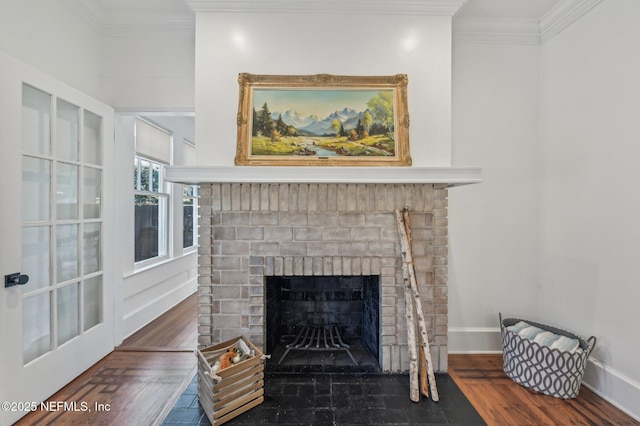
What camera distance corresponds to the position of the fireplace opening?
7.52 ft

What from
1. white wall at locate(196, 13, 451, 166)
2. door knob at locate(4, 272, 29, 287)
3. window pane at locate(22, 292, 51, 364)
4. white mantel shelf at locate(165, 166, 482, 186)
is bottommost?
window pane at locate(22, 292, 51, 364)

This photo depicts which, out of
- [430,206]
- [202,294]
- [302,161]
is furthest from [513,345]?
[202,294]

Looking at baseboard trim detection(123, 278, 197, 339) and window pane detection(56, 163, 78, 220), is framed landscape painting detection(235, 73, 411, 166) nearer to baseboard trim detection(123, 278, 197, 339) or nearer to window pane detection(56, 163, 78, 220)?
window pane detection(56, 163, 78, 220)

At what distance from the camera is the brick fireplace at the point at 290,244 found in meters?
2.12

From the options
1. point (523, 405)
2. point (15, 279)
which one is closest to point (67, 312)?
point (15, 279)

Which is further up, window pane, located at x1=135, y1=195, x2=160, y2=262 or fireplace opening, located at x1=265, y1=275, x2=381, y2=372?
window pane, located at x1=135, y1=195, x2=160, y2=262

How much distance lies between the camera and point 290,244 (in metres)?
2.13

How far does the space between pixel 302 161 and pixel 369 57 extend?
0.93 meters

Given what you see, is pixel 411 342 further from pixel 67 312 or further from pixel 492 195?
pixel 67 312

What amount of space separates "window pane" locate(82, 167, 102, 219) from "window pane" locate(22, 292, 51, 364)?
678 mm

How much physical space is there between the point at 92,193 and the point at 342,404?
8.19ft

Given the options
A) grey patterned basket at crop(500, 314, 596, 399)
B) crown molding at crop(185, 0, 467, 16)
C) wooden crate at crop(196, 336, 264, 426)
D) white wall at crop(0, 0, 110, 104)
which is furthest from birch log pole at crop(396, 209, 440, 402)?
white wall at crop(0, 0, 110, 104)

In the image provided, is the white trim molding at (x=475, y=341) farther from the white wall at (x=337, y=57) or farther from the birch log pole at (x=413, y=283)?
Answer: the white wall at (x=337, y=57)

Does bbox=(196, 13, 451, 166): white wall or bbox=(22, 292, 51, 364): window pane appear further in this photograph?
bbox=(196, 13, 451, 166): white wall
